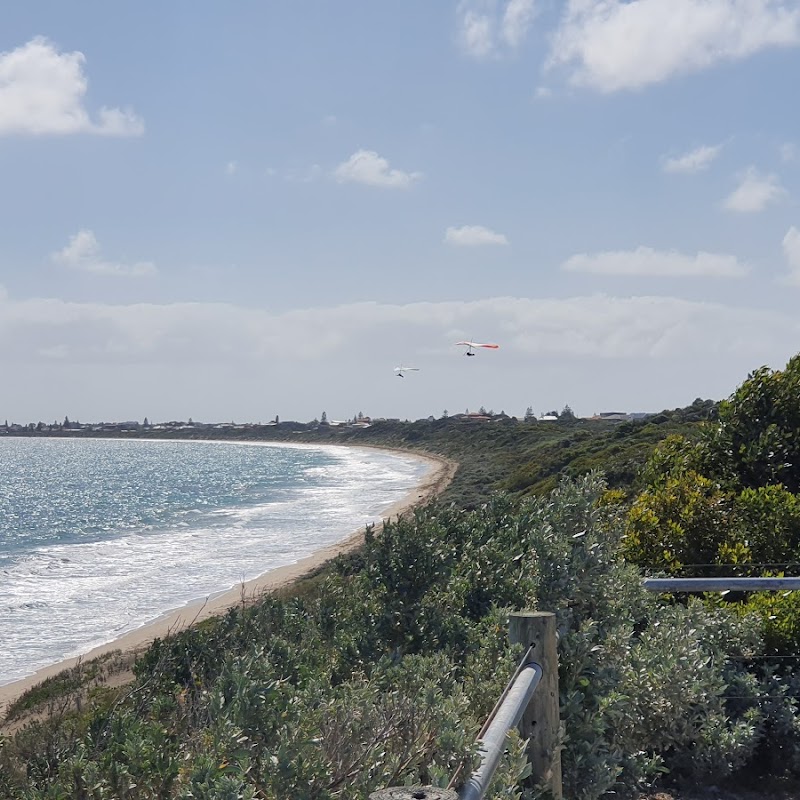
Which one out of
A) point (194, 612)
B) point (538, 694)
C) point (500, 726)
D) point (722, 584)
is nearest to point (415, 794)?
point (500, 726)

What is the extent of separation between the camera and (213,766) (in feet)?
7.59

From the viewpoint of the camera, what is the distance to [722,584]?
17.5 feet

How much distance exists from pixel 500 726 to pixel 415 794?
78 centimetres

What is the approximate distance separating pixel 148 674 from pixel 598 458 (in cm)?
3181

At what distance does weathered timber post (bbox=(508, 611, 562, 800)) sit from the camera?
11.1 ft

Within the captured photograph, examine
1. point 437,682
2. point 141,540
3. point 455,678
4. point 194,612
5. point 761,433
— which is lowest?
point 141,540

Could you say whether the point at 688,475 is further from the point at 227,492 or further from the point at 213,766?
the point at 227,492

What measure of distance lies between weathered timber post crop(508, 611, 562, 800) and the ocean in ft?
59.0

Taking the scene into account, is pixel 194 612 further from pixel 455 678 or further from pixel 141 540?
pixel 455 678

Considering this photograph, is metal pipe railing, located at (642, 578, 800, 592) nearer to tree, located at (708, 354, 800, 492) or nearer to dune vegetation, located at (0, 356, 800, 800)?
dune vegetation, located at (0, 356, 800, 800)

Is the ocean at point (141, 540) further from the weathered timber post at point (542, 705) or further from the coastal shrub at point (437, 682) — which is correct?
the weathered timber post at point (542, 705)

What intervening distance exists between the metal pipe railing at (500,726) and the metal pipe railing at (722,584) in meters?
2.24

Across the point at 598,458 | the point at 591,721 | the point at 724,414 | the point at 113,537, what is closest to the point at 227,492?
the point at 113,537

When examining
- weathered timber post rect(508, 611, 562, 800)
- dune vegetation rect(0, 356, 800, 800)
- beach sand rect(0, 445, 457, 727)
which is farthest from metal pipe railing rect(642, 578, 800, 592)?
beach sand rect(0, 445, 457, 727)
